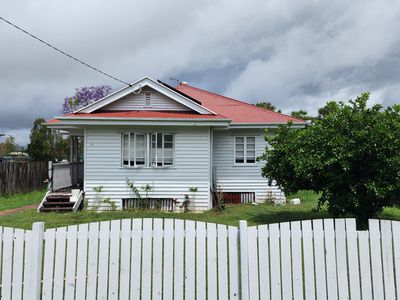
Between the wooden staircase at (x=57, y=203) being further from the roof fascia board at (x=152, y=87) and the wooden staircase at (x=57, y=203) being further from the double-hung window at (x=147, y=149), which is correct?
the roof fascia board at (x=152, y=87)

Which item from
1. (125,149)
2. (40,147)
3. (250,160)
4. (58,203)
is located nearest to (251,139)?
(250,160)

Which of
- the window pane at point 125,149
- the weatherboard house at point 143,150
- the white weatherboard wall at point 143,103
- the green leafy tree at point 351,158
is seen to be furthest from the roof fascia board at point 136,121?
the green leafy tree at point 351,158

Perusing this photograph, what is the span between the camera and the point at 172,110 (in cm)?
1477

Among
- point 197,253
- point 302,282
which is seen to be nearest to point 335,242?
point 302,282

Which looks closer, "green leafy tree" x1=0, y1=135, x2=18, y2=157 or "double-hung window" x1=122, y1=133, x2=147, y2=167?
"double-hung window" x1=122, y1=133, x2=147, y2=167

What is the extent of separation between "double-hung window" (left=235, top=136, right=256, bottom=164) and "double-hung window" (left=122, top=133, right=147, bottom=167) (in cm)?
431

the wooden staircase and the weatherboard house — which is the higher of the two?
the weatherboard house

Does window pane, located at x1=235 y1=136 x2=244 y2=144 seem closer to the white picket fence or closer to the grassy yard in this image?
the grassy yard

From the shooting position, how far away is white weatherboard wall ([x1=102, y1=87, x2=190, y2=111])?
14695 millimetres

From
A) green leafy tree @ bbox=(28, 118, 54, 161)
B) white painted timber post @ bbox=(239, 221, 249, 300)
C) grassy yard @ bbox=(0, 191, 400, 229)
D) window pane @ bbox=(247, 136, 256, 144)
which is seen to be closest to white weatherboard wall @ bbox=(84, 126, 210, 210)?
grassy yard @ bbox=(0, 191, 400, 229)

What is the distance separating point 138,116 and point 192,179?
3034 mm

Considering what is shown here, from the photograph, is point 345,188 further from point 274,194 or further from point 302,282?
point 274,194

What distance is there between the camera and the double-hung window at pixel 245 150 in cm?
1595

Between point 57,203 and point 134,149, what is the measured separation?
3.28 metres
